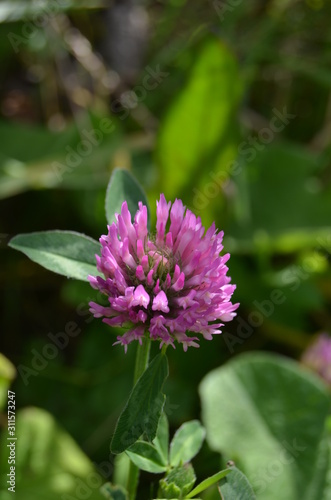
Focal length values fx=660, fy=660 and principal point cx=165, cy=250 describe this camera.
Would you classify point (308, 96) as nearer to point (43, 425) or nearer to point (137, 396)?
point (43, 425)

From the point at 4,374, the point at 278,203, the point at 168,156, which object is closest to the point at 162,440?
the point at 4,374

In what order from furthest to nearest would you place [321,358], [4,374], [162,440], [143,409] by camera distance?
[321,358], [4,374], [162,440], [143,409]

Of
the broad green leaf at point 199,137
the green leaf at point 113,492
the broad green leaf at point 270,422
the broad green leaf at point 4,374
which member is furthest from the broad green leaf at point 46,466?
the broad green leaf at point 199,137

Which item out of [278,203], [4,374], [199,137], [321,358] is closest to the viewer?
[4,374]

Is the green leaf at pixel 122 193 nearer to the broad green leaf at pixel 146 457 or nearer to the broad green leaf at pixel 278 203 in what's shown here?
the broad green leaf at pixel 146 457

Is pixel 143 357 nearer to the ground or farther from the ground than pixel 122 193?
nearer to the ground

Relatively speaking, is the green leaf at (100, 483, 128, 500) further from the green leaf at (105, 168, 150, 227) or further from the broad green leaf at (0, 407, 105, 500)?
the broad green leaf at (0, 407, 105, 500)

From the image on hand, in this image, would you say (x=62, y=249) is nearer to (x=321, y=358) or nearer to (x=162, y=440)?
(x=162, y=440)
